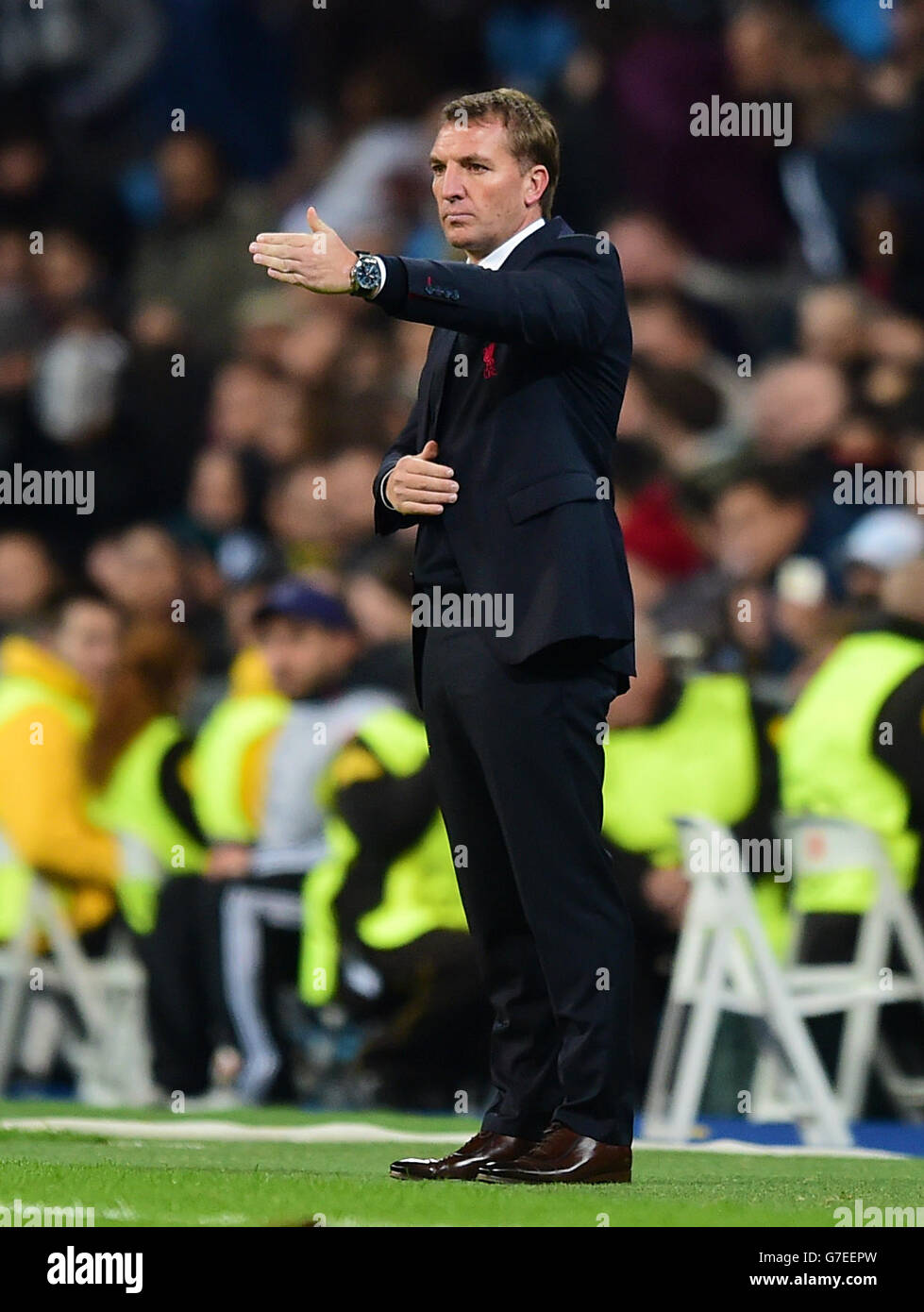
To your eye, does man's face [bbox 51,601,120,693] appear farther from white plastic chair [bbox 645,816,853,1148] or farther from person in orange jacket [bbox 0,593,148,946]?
white plastic chair [bbox 645,816,853,1148]

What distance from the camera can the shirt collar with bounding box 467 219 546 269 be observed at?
4.93 meters

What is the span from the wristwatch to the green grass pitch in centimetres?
159

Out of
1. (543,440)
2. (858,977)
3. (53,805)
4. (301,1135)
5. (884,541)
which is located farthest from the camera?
(53,805)

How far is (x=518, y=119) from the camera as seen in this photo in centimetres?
489

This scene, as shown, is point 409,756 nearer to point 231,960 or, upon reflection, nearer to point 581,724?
point 231,960

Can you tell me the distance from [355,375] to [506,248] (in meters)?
6.27

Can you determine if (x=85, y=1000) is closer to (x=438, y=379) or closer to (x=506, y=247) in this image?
(x=438, y=379)

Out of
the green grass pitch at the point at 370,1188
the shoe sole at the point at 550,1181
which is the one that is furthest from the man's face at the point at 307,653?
the shoe sole at the point at 550,1181

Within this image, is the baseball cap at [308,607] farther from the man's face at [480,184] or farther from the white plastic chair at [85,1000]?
the man's face at [480,184]

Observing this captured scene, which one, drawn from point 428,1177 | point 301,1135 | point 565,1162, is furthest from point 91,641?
point 565,1162

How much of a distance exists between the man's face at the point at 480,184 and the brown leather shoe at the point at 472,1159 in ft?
5.62

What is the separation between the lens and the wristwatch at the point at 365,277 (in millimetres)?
4480
